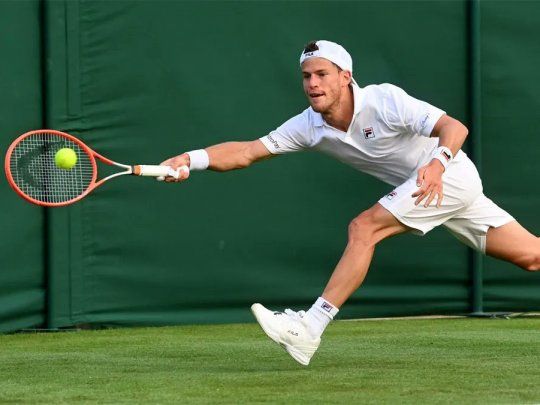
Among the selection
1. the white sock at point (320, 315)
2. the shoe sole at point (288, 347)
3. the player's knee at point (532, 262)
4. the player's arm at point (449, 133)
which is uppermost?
the player's arm at point (449, 133)

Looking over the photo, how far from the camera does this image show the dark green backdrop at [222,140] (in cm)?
748

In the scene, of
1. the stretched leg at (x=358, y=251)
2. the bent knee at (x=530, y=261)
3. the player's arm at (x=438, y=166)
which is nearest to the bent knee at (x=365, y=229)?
the stretched leg at (x=358, y=251)

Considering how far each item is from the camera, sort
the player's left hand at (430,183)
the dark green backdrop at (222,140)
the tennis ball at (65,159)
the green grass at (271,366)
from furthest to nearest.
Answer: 1. the dark green backdrop at (222,140)
2. the tennis ball at (65,159)
3. the player's left hand at (430,183)
4. the green grass at (271,366)

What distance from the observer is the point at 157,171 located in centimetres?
534

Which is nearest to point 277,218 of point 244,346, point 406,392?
point 244,346

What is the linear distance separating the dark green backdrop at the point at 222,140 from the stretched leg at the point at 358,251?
240 centimetres

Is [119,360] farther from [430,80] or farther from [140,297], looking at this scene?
[430,80]

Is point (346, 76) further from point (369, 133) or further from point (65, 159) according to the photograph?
point (65, 159)

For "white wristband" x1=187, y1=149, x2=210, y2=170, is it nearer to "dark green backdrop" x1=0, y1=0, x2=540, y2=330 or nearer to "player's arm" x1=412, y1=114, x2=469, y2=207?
"player's arm" x1=412, y1=114, x2=469, y2=207

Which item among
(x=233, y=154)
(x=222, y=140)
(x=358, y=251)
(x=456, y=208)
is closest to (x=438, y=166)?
(x=358, y=251)

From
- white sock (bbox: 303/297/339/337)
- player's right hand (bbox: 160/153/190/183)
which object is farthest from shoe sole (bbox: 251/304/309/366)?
player's right hand (bbox: 160/153/190/183)

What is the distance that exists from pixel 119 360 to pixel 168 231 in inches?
73.0

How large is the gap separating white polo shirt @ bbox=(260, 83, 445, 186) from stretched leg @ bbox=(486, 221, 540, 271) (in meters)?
0.49

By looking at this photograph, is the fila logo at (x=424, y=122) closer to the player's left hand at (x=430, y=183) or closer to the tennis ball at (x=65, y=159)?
the player's left hand at (x=430, y=183)
